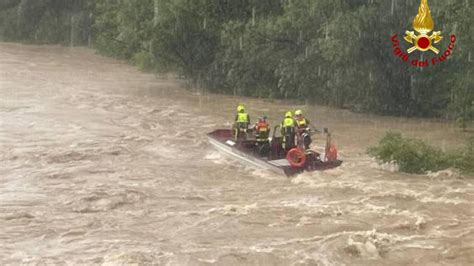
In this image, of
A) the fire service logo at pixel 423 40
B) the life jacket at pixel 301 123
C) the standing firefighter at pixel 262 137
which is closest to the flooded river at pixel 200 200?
the standing firefighter at pixel 262 137

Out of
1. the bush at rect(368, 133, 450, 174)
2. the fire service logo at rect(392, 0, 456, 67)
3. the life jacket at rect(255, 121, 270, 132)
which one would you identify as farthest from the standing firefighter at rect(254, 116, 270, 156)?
the fire service logo at rect(392, 0, 456, 67)

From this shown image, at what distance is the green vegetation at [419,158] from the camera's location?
18.2 meters

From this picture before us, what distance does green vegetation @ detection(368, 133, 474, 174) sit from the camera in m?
18.2

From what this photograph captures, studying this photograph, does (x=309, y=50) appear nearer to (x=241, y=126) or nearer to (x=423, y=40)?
(x=423, y=40)

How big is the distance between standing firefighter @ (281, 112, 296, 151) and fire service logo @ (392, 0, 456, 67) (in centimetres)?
742

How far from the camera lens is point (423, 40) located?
2623cm

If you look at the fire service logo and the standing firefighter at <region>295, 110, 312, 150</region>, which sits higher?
the fire service logo

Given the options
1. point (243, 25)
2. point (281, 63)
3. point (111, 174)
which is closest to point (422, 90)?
point (281, 63)

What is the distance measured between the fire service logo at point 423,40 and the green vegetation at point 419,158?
19.5 ft

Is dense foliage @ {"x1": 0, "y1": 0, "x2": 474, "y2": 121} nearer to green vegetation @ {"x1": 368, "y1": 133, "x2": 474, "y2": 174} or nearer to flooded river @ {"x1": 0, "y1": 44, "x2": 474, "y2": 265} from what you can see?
flooded river @ {"x1": 0, "y1": 44, "x2": 474, "y2": 265}

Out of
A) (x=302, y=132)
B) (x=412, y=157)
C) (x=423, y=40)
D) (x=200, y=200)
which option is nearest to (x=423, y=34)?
(x=423, y=40)

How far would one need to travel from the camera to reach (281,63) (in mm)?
31281

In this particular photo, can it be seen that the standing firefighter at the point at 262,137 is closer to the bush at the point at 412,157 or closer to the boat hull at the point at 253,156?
the boat hull at the point at 253,156

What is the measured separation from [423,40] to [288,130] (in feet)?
32.7
